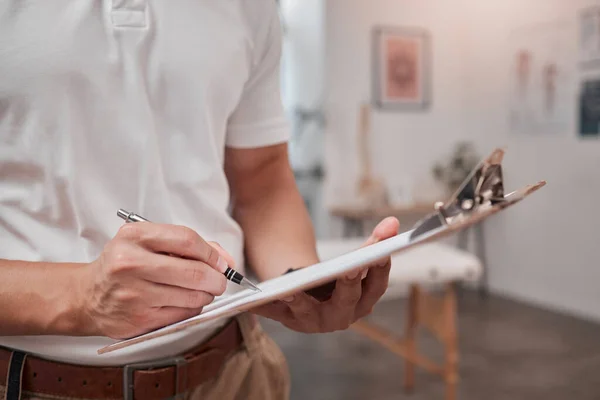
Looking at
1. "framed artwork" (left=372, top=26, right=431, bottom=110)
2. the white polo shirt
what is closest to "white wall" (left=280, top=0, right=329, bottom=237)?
"framed artwork" (left=372, top=26, right=431, bottom=110)

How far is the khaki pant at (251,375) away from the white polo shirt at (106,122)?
0.06m

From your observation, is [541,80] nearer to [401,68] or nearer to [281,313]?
[401,68]

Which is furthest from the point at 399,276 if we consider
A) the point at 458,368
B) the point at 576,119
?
the point at 576,119

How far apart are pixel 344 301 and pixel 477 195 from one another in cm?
22

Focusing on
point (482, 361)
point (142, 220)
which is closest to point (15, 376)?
point (142, 220)

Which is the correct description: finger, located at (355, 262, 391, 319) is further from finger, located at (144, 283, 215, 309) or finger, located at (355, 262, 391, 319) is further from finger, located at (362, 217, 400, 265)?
finger, located at (144, 283, 215, 309)

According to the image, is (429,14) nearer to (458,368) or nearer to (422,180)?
(422,180)

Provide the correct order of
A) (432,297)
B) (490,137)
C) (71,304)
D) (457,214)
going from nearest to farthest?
1. (457,214)
2. (71,304)
3. (432,297)
4. (490,137)

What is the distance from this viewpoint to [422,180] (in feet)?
15.5

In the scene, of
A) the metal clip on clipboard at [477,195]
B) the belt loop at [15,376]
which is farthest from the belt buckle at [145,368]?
the metal clip on clipboard at [477,195]

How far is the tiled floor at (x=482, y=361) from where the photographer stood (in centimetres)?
276

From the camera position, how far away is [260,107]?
84 cm

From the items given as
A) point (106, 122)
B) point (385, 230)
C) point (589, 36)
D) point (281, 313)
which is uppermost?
point (589, 36)

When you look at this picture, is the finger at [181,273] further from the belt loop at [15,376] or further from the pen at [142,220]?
the belt loop at [15,376]
